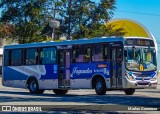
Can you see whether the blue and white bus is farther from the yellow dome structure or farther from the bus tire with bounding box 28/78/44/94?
the yellow dome structure

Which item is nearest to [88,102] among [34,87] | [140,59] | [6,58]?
[140,59]

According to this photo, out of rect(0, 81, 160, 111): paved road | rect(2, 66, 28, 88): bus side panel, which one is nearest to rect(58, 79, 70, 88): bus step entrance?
rect(2, 66, 28, 88): bus side panel

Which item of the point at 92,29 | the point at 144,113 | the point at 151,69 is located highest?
the point at 92,29

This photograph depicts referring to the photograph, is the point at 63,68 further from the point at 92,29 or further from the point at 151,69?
Answer: the point at 92,29

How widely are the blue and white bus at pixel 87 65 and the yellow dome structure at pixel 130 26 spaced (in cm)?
2802

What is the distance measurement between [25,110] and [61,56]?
1146cm

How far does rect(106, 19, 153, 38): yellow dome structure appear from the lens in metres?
55.8

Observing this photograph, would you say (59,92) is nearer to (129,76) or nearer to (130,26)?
(129,76)

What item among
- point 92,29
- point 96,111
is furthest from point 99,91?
point 92,29

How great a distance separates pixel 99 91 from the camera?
24.6 m

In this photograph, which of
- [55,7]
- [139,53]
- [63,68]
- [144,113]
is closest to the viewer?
[144,113]

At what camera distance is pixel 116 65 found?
24.1 m

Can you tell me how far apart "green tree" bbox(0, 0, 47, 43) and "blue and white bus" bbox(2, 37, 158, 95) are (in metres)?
26.5

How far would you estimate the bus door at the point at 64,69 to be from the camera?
26.1 meters
